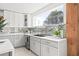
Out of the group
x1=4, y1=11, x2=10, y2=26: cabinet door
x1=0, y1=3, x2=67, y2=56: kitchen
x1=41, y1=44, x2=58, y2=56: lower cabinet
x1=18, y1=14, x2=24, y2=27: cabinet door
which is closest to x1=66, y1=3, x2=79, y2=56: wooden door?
x1=0, y1=3, x2=67, y2=56: kitchen

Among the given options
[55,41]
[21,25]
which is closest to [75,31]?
[55,41]

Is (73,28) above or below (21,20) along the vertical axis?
below

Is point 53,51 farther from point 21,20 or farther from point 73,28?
point 21,20

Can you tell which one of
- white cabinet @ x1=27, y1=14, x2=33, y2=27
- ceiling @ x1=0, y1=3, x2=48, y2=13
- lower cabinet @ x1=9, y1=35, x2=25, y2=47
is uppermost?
ceiling @ x1=0, y1=3, x2=48, y2=13

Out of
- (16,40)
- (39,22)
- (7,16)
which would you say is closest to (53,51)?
(39,22)

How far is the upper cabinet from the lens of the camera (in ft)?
5.22

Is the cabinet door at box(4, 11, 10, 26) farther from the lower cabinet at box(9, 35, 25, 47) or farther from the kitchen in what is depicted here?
the lower cabinet at box(9, 35, 25, 47)

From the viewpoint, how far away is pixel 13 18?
5.32 feet

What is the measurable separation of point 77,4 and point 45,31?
0.75 metres

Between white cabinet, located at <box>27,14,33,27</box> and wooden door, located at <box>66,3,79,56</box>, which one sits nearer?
wooden door, located at <box>66,3,79,56</box>

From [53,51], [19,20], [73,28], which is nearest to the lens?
[73,28]

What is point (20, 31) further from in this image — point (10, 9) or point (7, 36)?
point (10, 9)

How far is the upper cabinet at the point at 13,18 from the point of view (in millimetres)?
1590

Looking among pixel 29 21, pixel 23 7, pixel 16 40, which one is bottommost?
pixel 16 40
